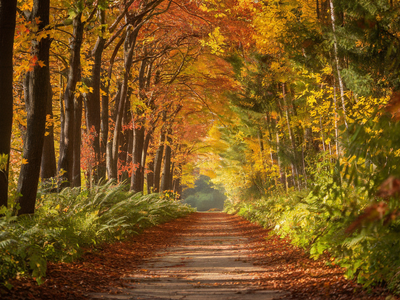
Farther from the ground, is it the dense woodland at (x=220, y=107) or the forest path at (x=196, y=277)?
the dense woodland at (x=220, y=107)

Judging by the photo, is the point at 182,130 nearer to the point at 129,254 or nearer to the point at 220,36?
the point at 220,36

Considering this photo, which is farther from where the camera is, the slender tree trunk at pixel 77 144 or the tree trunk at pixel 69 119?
the slender tree trunk at pixel 77 144

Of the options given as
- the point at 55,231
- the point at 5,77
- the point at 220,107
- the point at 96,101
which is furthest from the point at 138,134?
the point at 55,231

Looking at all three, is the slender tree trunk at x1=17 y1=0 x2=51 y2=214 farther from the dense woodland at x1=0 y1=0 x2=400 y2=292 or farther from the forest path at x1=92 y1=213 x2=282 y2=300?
the forest path at x1=92 y1=213 x2=282 y2=300

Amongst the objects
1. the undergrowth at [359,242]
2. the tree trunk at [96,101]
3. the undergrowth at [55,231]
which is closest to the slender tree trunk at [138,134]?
the tree trunk at [96,101]

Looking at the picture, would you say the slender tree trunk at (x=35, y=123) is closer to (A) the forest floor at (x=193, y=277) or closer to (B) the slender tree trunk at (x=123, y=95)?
(A) the forest floor at (x=193, y=277)

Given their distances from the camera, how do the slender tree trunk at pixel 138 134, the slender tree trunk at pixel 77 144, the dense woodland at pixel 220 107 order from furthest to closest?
the slender tree trunk at pixel 138 134 < the slender tree trunk at pixel 77 144 < the dense woodland at pixel 220 107

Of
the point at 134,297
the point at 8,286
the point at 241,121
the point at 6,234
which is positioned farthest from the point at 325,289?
the point at 241,121

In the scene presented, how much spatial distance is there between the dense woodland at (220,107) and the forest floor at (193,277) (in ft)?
0.90

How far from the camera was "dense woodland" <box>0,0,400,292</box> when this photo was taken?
4.14m

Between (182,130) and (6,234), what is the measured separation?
2382 centimetres

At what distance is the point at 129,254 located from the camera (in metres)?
7.90

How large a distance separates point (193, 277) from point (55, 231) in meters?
2.22

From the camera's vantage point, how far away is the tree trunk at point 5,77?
5562 mm
